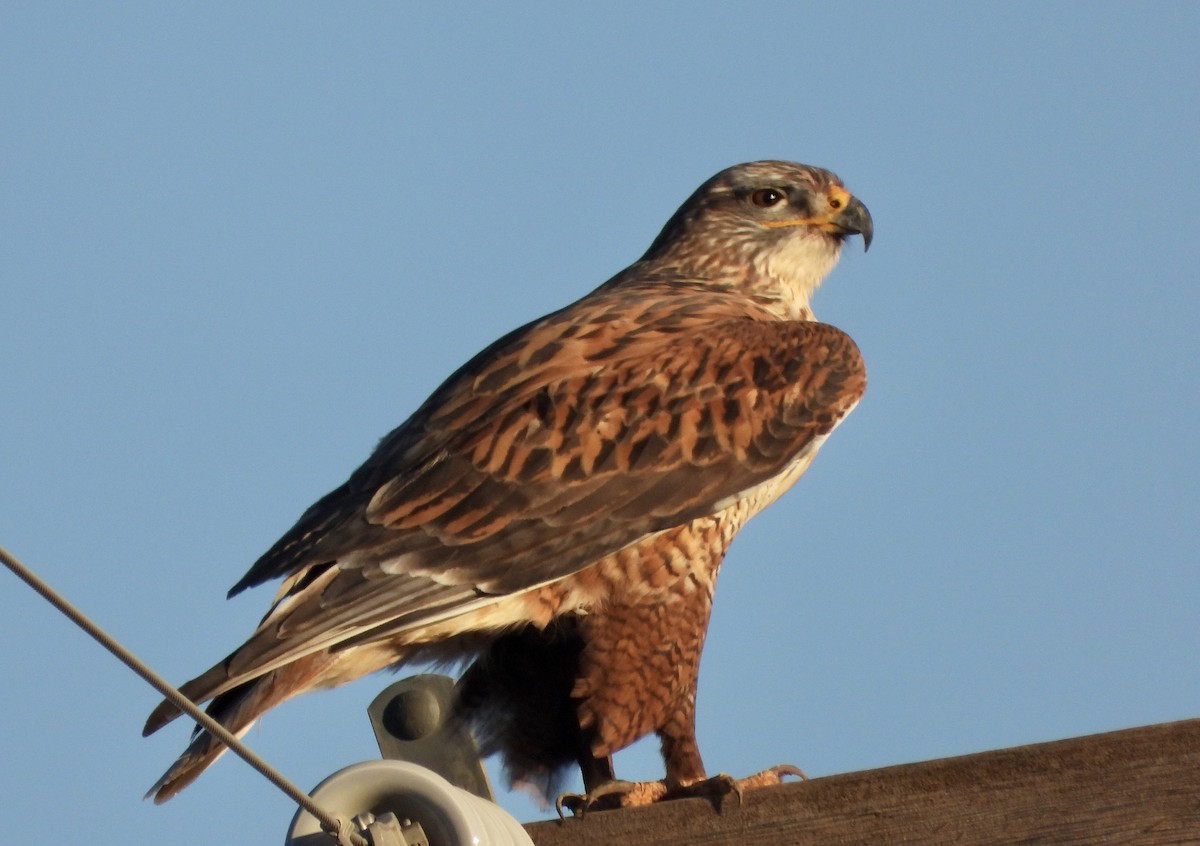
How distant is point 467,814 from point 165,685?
0.51 metres

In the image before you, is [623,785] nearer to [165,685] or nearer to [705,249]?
[165,685]

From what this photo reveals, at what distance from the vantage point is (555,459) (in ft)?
15.6

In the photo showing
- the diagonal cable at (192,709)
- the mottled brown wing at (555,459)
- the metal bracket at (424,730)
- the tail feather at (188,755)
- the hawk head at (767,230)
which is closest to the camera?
the diagonal cable at (192,709)

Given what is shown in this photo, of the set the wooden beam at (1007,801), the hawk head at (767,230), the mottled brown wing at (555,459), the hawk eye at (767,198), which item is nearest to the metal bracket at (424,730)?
the mottled brown wing at (555,459)

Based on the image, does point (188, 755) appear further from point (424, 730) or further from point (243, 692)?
point (424, 730)

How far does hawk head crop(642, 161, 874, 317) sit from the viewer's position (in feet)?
20.7

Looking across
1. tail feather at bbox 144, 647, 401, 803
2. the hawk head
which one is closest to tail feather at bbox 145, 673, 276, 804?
tail feather at bbox 144, 647, 401, 803

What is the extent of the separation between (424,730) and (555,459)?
902 mm

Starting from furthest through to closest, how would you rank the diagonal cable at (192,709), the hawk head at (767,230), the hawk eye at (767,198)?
the hawk eye at (767,198) < the hawk head at (767,230) < the diagonal cable at (192,709)

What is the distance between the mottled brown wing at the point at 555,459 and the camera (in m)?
4.41

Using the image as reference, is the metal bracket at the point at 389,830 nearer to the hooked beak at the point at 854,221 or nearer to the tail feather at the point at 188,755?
the tail feather at the point at 188,755

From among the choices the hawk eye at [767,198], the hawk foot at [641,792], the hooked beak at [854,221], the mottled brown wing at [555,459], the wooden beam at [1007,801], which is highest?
the hawk eye at [767,198]

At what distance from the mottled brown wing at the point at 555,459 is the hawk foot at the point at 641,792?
0.55m

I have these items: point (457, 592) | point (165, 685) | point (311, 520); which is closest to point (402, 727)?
point (457, 592)
